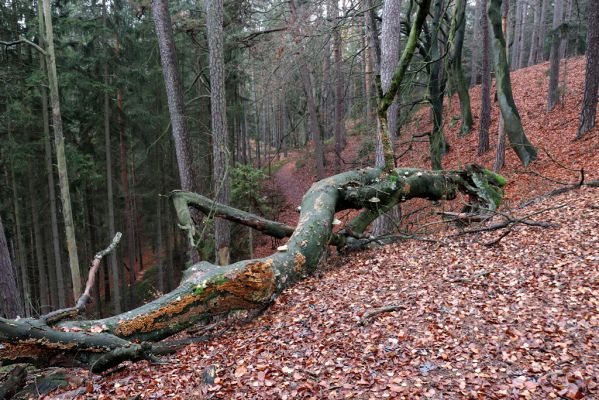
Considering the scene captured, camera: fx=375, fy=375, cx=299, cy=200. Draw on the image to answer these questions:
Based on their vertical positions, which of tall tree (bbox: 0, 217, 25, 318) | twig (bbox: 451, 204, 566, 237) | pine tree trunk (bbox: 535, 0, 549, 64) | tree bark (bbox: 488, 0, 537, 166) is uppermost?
pine tree trunk (bbox: 535, 0, 549, 64)

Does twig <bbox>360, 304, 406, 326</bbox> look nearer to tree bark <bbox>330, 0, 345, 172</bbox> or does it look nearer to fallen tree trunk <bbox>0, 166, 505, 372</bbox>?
fallen tree trunk <bbox>0, 166, 505, 372</bbox>

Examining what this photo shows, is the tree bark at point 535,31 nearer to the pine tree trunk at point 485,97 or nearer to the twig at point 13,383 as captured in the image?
the pine tree trunk at point 485,97

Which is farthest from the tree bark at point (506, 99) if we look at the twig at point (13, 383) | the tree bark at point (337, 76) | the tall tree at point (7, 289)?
the tall tree at point (7, 289)

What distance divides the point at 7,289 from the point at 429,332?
6385 mm

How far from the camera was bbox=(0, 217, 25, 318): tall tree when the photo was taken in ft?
19.4

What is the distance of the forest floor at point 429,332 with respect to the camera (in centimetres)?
305

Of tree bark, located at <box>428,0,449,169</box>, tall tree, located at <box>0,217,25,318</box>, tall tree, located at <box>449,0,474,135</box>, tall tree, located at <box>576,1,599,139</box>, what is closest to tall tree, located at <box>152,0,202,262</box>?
tall tree, located at <box>0,217,25,318</box>

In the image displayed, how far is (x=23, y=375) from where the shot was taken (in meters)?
3.56

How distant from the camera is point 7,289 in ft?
19.7

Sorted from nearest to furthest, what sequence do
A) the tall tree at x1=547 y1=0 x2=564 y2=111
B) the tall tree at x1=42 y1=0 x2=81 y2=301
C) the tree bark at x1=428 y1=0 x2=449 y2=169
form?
1. the tall tree at x1=42 y1=0 x2=81 y2=301
2. the tree bark at x1=428 y1=0 x2=449 y2=169
3. the tall tree at x1=547 y1=0 x2=564 y2=111

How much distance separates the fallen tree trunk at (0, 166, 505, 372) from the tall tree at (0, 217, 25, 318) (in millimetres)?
2712

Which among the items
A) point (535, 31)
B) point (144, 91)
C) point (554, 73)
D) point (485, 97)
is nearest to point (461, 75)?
point (485, 97)

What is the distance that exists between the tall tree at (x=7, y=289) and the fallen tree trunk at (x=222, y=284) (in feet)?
8.90

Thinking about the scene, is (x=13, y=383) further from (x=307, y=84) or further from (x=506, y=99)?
(x=307, y=84)
